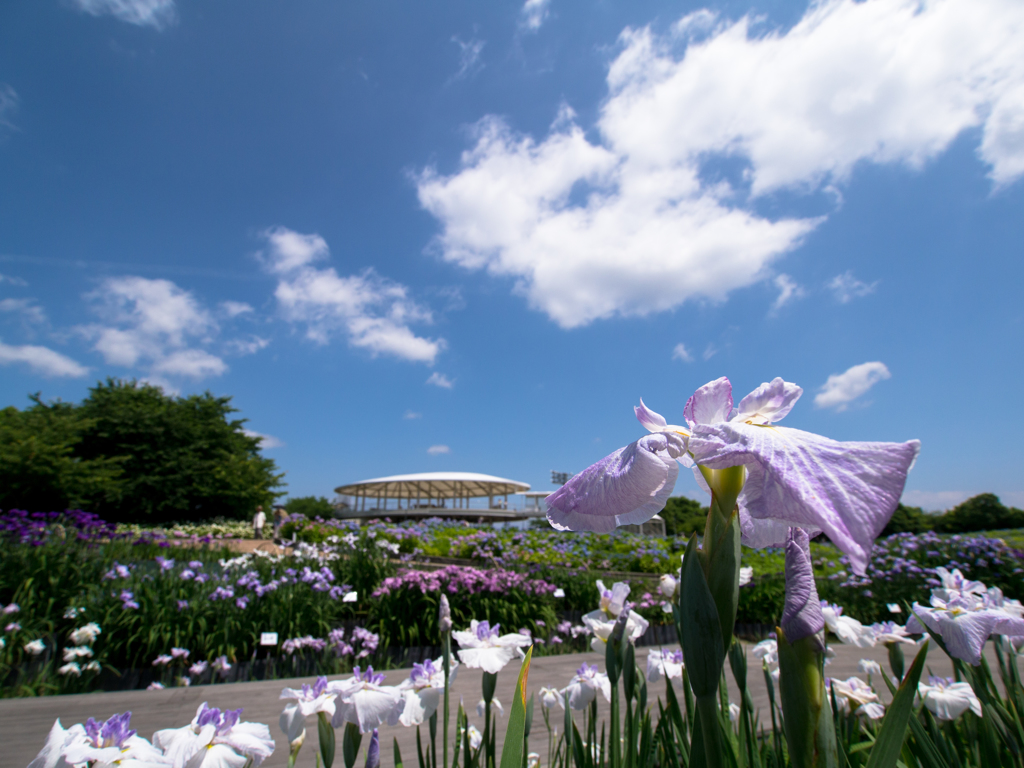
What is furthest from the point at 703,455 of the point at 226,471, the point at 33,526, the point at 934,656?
the point at 226,471

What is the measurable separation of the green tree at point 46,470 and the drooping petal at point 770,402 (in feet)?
67.8

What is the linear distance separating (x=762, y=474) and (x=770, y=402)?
0.80ft

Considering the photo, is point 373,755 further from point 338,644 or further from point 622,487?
point 338,644

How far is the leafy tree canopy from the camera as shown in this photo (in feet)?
55.7

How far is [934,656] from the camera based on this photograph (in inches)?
170

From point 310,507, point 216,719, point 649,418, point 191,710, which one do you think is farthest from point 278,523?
point 310,507

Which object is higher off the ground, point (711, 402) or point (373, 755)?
point (711, 402)

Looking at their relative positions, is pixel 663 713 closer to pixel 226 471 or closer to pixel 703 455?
pixel 703 455

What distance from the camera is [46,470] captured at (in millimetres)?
16688

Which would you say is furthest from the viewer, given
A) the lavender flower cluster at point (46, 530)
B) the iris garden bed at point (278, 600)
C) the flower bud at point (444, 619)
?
the lavender flower cluster at point (46, 530)

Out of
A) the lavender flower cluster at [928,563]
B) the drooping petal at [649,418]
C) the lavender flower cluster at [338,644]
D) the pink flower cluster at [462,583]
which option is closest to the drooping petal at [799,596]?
the drooping petal at [649,418]

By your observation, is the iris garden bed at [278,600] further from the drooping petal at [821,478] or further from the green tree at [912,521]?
the green tree at [912,521]

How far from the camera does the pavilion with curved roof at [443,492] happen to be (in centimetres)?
3784

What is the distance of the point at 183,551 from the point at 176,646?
15.5 ft
